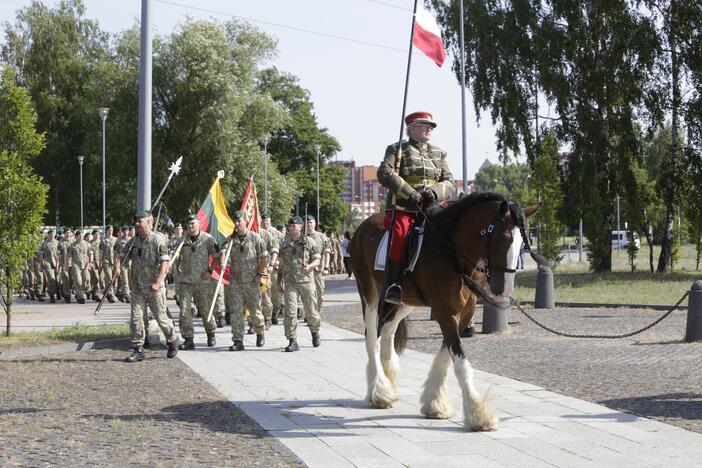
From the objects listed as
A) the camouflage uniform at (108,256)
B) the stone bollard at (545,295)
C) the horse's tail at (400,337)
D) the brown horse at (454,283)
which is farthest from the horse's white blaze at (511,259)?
the camouflage uniform at (108,256)

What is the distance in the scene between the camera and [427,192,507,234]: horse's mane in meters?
8.02

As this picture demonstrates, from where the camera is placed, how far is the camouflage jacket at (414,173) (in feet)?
28.3

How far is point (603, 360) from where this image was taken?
12.3 m

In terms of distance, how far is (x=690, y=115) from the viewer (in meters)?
33.7

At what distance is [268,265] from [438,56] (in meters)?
5.60

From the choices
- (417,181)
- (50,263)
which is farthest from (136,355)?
(50,263)

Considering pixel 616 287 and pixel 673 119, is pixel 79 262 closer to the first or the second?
pixel 616 287

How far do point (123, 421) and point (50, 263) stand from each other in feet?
68.6

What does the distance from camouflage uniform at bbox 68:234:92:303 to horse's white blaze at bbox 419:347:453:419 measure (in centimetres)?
2042

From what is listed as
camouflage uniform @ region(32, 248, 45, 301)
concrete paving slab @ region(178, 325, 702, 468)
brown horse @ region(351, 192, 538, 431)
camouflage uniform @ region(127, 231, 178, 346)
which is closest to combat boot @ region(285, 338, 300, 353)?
camouflage uniform @ region(127, 231, 178, 346)

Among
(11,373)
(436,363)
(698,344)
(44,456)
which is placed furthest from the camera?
(698,344)

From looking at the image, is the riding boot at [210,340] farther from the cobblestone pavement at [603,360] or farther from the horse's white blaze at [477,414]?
the horse's white blaze at [477,414]

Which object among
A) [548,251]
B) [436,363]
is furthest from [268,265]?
[548,251]

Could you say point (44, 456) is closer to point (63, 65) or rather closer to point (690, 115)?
point (690, 115)
